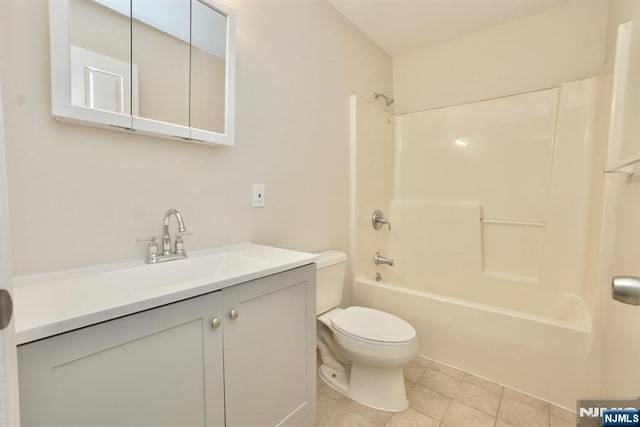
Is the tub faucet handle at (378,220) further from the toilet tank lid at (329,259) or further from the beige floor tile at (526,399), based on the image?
the beige floor tile at (526,399)

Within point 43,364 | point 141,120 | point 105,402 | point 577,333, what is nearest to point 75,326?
point 43,364

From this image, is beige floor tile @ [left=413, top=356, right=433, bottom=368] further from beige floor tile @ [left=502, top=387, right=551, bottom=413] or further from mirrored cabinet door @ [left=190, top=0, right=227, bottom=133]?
mirrored cabinet door @ [left=190, top=0, right=227, bottom=133]

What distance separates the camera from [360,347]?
1.45 m

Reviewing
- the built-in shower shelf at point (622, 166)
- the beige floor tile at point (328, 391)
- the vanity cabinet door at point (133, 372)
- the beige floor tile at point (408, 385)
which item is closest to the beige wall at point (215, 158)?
the vanity cabinet door at point (133, 372)

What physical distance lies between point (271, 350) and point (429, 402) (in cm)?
104

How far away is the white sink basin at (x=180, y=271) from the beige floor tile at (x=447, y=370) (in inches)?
56.4

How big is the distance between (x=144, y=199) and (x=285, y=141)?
2.65 feet

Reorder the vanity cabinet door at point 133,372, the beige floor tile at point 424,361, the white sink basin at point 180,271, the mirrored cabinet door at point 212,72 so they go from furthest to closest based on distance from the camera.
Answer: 1. the beige floor tile at point 424,361
2. the mirrored cabinet door at point 212,72
3. the white sink basin at point 180,271
4. the vanity cabinet door at point 133,372

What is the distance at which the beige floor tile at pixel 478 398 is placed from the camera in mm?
1494

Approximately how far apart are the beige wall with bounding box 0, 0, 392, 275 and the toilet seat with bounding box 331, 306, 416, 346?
476 millimetres

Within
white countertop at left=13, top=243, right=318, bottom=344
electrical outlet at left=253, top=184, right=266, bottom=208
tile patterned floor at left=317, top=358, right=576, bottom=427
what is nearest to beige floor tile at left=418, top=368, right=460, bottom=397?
tile patterned floor at left=317, top=358, right=576, bottom=427

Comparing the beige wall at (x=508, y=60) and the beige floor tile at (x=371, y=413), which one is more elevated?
the beige wall at (x=508, y=60)

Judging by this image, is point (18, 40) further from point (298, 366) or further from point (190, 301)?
point (298, 366)

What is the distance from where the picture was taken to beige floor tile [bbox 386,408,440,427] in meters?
1.40
